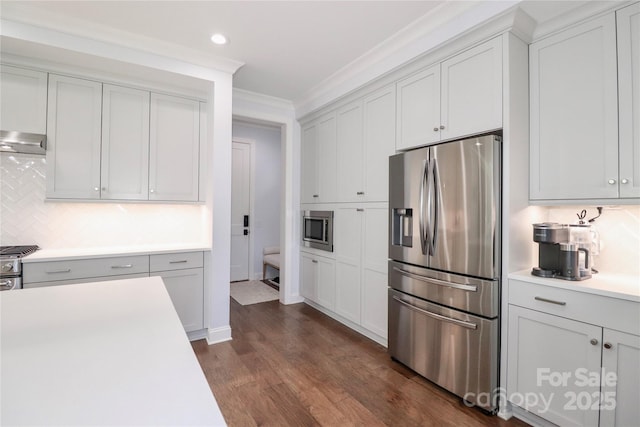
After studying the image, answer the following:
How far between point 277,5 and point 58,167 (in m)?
2.34

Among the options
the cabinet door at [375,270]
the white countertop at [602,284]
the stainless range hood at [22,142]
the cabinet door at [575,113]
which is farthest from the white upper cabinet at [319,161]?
the stainless range hood at [22,142]

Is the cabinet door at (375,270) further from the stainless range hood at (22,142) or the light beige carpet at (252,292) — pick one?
the stainless range hood at (22,142)

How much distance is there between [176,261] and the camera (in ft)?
9.58

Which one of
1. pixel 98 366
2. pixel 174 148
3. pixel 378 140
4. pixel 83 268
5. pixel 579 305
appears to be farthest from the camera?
pixel 174 148

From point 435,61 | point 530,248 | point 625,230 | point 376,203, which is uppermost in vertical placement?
point 435,61

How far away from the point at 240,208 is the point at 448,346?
4.12 meters

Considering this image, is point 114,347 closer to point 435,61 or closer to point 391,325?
point 391,325

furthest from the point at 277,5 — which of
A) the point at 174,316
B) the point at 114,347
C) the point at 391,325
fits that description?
the point at 391,325

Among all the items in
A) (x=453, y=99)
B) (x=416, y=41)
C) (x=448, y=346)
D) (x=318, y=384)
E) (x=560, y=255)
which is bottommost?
(x=318, y=384)

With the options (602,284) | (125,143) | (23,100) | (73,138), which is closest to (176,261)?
(125,143)

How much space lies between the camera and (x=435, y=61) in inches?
92.8

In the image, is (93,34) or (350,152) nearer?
(93,34)

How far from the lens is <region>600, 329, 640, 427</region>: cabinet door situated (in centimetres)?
150

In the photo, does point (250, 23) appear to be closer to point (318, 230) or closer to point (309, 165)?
point (309, 165)
